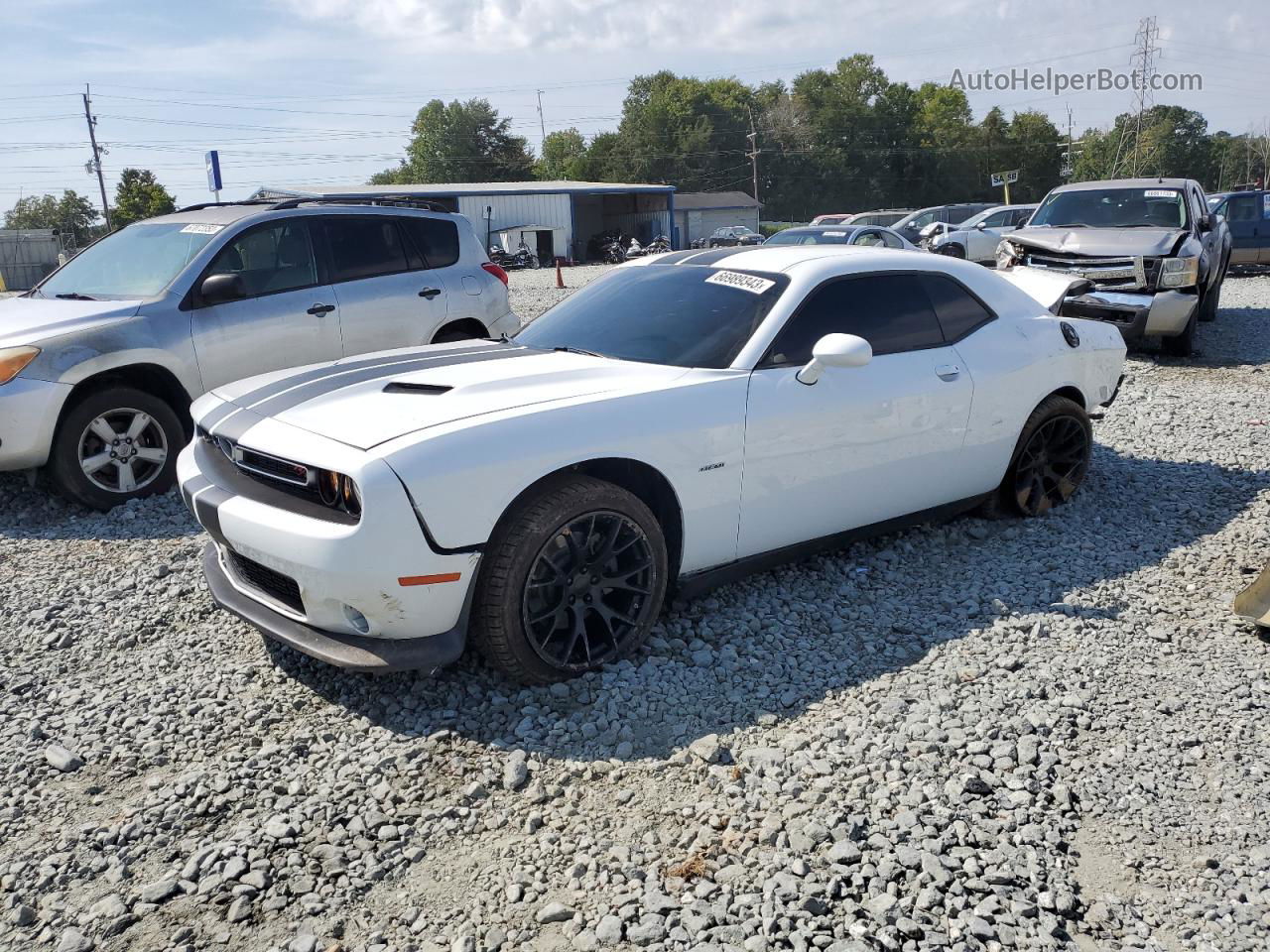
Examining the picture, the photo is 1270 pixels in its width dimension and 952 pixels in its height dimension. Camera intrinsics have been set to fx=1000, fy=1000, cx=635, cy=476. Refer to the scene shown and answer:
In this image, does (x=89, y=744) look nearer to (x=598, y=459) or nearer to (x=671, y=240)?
(x=598, y=459)

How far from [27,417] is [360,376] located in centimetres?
287

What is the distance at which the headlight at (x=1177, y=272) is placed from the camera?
1013 cm

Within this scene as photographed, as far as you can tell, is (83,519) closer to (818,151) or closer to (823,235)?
(823,235)

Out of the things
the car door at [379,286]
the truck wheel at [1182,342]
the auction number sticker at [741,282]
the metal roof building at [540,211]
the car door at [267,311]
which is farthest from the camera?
the metal roof building at [540,211]

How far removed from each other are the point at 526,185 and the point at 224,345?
1859 inches

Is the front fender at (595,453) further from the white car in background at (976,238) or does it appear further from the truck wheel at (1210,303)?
A: the white car in background at (976,238)

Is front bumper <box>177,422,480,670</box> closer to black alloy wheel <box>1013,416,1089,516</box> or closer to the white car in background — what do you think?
black alloy wheel <box>1013,416,1089,516</box>

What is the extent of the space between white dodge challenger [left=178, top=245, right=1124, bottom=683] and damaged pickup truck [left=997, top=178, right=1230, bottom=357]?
18.5 feet

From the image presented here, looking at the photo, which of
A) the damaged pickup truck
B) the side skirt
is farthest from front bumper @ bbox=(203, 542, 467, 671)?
the damaged pickup truck

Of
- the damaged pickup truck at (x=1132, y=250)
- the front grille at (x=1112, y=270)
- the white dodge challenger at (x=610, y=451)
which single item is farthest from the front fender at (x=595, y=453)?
the front grille at (x=1112, y=270)

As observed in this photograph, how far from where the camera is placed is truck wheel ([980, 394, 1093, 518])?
5.37 metres

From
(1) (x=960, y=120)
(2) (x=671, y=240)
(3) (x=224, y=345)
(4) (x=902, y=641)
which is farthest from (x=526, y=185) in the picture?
(1) (x=960, y=120)

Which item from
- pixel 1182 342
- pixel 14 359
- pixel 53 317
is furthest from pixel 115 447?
pixel 1182 342

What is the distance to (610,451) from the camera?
12.0 feet
